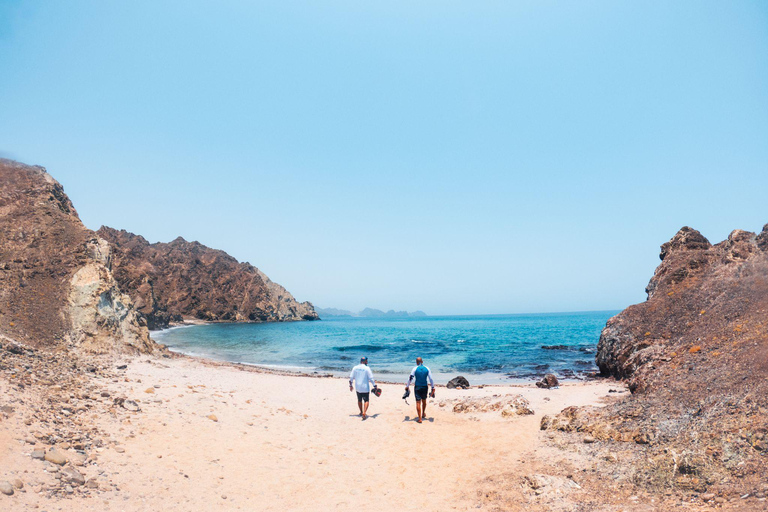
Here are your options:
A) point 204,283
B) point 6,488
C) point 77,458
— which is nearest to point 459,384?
point 77,458

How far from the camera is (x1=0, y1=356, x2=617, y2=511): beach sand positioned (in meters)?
5.95

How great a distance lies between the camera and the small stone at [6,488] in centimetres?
466

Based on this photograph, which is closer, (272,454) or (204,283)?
(272,454)

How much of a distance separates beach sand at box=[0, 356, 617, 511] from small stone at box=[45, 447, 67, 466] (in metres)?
0.21

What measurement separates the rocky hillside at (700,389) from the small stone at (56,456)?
9.23 meters

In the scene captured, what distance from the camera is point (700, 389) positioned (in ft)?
27.3

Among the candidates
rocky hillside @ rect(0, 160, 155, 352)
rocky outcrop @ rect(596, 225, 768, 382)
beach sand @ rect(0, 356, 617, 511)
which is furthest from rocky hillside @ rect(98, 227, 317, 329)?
rocky outcrop @ rect(596, 225, 768, 382)

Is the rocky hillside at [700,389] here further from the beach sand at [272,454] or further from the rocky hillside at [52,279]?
the rocky hillside at [52,279]

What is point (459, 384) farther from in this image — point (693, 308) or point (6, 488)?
point (6, 488)

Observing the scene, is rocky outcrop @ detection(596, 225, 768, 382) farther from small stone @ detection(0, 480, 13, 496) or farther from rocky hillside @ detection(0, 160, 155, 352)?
rocky hillside @ detection(0, 160, 155, 352)

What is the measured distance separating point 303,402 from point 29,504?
9660 mm

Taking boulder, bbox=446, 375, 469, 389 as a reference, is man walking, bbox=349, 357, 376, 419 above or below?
above

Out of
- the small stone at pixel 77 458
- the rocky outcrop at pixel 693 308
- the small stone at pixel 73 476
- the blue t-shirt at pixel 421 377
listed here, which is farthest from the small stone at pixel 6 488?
the rocky outcrop at pixel 693 308

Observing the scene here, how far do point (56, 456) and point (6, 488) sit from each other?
123 cm
